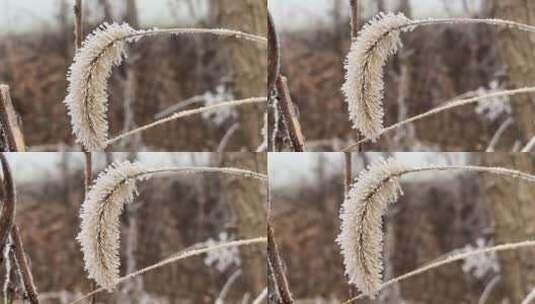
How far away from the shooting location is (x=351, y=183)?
2090 millimetres

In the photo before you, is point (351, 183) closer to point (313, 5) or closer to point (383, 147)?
point (383, 147)

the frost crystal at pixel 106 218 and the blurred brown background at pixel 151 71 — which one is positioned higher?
the blurred brown background at pixel 151 71

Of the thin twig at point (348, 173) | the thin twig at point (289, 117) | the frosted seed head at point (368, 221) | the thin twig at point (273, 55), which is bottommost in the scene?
the frosted seed head at point (368, 221)

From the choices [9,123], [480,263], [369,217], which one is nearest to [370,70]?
[369,217]

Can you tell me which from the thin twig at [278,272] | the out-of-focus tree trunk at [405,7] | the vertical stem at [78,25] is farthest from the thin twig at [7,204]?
the out-of-focus tree trunk at [405,7]

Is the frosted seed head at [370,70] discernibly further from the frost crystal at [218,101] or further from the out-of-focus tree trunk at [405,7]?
the frost crystal at [218,101]

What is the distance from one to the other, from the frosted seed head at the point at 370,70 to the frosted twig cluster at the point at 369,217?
0.11 metres

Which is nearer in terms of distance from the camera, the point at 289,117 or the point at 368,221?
the point at 368,221

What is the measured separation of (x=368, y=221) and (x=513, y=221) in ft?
1.35

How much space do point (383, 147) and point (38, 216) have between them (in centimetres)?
79

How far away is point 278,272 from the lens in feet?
6.92

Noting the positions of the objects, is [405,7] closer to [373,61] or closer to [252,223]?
[373,61]

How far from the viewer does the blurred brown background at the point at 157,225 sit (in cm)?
209

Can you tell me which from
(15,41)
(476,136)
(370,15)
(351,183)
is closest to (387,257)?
(351,183)
